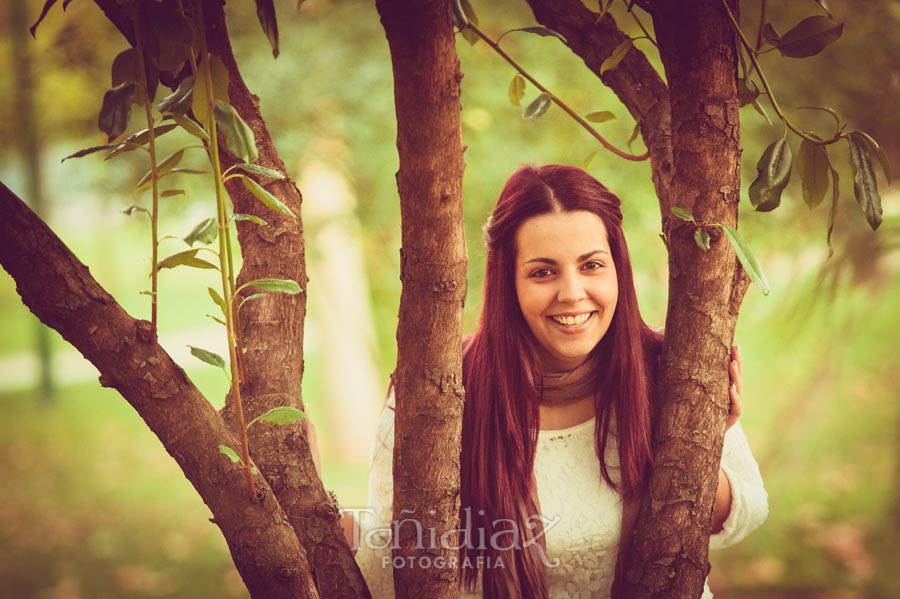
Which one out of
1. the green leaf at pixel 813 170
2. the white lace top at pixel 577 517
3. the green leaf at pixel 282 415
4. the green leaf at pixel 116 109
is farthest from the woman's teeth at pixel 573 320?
the green leaf at pixel 116 109

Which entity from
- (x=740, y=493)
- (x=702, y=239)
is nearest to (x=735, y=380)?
(x=702, y=239)

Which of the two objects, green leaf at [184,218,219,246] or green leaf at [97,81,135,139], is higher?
green leaf at [97,81,135,139]

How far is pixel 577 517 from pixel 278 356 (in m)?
0.67

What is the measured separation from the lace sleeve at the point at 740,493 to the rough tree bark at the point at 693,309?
0.37 meters

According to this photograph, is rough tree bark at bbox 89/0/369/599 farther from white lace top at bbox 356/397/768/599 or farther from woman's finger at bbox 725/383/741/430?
woman's finger at bbox 725/383/741/430

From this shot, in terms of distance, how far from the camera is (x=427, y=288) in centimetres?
101

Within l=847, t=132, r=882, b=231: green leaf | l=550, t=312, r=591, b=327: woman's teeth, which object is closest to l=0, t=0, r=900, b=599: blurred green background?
l=550, t=312, r=591, b=327: woman's teeth

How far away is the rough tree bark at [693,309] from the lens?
3.74ft

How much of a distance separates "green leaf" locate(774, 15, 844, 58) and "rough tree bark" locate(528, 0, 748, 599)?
73 millimetres

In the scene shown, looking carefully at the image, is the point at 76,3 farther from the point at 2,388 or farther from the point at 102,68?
the point at 2,388

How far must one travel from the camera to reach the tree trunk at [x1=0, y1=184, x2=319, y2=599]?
885 mm

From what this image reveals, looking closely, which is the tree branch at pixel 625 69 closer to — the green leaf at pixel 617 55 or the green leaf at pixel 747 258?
the green leaf at pixel 617 55

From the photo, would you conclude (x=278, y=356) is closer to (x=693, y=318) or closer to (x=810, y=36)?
(x=693, y=318)

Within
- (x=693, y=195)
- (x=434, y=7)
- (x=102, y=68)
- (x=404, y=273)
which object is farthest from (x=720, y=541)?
(x=102, y=68)
